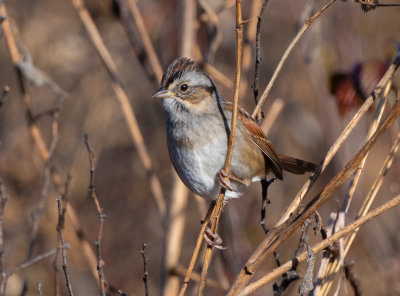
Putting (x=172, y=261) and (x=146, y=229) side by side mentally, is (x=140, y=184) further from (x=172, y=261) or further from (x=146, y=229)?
(x=172, y=261)

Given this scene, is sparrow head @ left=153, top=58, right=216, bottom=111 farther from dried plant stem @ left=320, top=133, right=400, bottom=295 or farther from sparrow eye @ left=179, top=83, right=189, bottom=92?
dried plant stem @ left=320, top=133, right=400, bottom=295

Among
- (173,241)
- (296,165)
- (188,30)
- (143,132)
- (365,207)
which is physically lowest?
(173,241)

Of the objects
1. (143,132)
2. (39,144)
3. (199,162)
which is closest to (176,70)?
(199,162)

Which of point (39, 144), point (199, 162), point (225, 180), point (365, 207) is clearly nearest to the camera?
point (365, 207)

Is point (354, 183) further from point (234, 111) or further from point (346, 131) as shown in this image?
point (234, 111)

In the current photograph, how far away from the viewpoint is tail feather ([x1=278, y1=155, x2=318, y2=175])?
345cm

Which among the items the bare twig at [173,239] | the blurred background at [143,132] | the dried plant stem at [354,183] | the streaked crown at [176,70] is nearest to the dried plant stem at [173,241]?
the bare twig at [173,239]

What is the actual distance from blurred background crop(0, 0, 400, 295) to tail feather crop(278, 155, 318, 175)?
2.52ft

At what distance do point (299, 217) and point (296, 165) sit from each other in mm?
1390

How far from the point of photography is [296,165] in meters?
3.49

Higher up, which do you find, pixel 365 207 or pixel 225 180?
pixel 225 180

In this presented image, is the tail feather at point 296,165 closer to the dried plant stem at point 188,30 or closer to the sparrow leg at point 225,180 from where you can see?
the sparrow leg at point 225,180

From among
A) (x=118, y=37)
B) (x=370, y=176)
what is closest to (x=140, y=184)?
(x=118, y=37)

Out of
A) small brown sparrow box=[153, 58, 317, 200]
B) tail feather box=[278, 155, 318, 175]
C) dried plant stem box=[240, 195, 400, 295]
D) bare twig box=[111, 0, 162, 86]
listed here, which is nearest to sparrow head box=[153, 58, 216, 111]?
small brown sparrow box=[153, 58, 317, 200]
